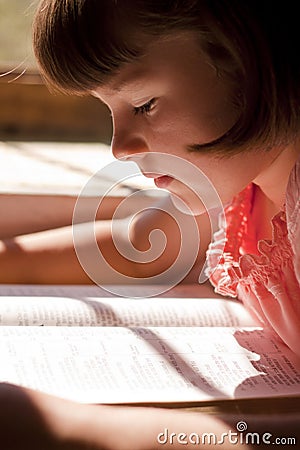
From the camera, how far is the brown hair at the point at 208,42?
628 millimetres

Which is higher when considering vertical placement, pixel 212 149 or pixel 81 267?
pixel 212 149

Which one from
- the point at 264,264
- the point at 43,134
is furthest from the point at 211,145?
the point at 43,134

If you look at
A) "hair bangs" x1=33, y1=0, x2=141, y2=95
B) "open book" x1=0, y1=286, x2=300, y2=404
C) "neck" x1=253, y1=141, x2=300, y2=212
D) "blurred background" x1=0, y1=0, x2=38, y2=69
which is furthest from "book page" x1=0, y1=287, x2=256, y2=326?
"blurred background" x1=0, y1=0, x2=38, y2=69

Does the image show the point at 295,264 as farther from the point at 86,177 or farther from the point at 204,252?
the point at 86,177

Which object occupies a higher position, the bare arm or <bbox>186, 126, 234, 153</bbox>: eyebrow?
<bbox>186, 126, 234, 153</bbox>: eyebrow

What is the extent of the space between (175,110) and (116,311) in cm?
24

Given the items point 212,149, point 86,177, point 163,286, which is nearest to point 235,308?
point 163,286

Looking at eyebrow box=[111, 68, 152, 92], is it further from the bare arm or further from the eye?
the bare arm

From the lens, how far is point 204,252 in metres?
0.99

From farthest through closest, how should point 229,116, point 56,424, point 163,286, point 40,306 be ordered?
point 163,286
point 40,306
point 229,116
point 56,424

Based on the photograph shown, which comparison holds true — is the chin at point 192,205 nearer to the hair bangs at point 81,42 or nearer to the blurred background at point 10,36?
the hair bangs at point 81,42

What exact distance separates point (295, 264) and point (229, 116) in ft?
0.47

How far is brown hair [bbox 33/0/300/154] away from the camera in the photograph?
628mm

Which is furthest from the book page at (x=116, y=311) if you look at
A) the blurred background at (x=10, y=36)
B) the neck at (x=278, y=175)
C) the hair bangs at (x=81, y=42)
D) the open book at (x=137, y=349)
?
the blurred background at (x=10, y=36)
